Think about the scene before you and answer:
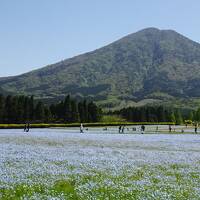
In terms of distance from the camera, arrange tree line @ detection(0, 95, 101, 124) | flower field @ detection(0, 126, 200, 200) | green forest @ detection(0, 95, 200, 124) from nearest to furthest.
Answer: flower field @ detection(0, 126, 200, 200) → green forest @ detection(0, 95, 200, 124) → tree line @ detection(0, 95, 101, 124)

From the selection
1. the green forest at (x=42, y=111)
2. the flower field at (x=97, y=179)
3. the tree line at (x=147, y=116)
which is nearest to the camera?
the flower field at (x=97, y=179)

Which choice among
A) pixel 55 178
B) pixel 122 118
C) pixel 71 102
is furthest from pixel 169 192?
pixel 122 118

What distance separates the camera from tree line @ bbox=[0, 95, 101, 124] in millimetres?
132750

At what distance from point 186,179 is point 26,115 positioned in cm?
12044

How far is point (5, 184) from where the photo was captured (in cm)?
1634

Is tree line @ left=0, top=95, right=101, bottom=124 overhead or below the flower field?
overhead

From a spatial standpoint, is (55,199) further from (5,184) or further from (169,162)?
(169,162)

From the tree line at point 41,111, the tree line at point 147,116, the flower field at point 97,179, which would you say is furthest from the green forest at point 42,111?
the flower field at point 97,179

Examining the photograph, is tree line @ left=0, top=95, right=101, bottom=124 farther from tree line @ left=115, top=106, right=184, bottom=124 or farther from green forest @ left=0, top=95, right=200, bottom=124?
tree line @ left=115, top=106, right=184, bottom=124

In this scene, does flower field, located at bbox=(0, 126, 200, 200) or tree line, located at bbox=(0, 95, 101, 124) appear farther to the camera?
tree line, located at bbox=(0, 95, 101, 124)

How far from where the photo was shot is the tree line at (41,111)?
132750 mm

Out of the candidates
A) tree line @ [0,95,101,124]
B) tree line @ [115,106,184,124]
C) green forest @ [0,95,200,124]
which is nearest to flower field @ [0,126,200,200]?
green forest @ [0,95,200,124]

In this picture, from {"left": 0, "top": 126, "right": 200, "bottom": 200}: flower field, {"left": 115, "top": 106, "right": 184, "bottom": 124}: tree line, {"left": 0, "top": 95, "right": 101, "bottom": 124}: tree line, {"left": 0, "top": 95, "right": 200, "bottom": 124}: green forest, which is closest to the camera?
{"left": 0, "top": 126, "right": 200, "bottom": 200}: flower field

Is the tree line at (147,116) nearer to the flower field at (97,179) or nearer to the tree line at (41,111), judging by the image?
the tree line at (41,111)
